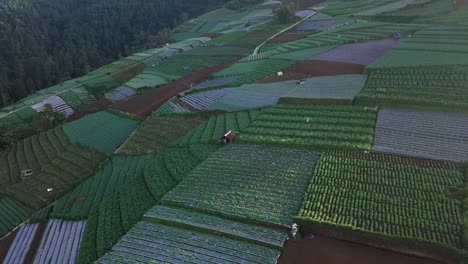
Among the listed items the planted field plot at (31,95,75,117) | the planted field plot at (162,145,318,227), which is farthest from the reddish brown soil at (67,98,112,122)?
the planted field plot at (162,145,318,227)

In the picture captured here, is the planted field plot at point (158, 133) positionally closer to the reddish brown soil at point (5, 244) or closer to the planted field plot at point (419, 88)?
the reddish brown soil at point (5, 244)

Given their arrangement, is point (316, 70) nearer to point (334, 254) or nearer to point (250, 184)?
point (250, 184)

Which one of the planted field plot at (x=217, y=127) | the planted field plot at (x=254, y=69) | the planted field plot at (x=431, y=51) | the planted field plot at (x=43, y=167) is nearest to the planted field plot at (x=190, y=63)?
the planted field plot at (x=254, y=69)

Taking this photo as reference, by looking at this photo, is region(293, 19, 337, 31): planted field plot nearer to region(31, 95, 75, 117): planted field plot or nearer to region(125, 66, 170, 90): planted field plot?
region(125, 66, 170, 90): planted field plot

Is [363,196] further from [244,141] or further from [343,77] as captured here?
[343,77]

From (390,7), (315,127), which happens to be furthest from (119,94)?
(390,7)

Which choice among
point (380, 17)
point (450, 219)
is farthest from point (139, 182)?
point (380, 17)
